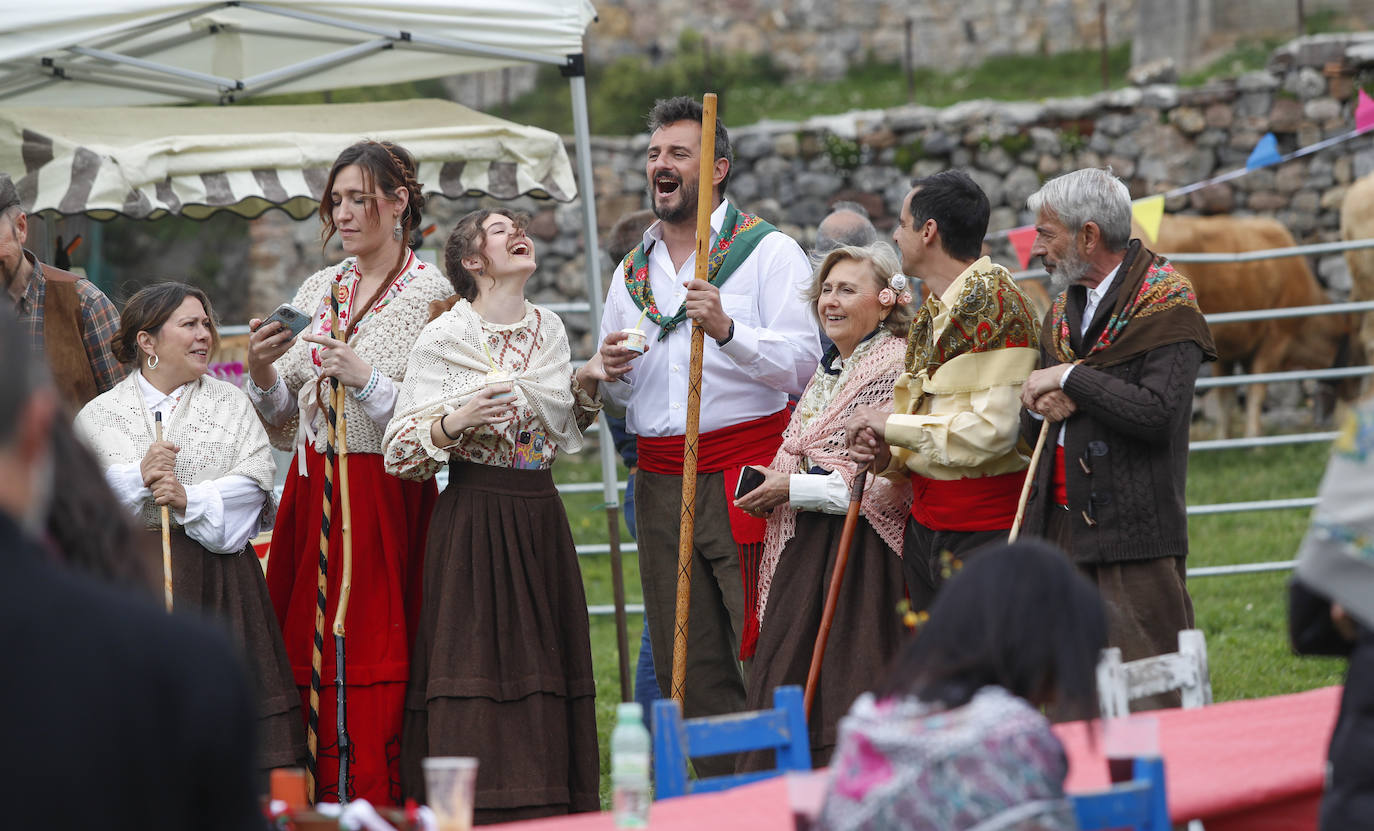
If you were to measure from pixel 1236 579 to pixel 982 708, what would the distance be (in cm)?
609

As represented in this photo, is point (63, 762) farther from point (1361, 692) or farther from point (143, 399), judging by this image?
point (143, 399)

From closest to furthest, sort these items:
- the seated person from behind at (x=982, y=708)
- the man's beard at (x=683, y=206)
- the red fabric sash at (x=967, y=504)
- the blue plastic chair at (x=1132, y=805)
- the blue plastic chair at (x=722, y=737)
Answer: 1. the seated person from behind at (x=982, y=708)
2. the blue plastic chair at (x=1132, y=805)
3. the blue plastic chair at (x=722, y=737)
4. the red fabric sash at (x=967, y=504)
5. the man's beard at (x=683, y=206)

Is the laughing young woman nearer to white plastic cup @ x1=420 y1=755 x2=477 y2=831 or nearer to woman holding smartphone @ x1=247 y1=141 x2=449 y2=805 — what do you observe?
woman holding smartphone @ x1=247 y1=141 x2=449 y2=805

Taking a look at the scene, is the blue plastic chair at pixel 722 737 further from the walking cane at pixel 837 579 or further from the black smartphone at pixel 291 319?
the black smartphone at pixel 291 319

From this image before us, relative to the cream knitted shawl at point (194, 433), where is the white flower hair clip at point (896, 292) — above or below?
above

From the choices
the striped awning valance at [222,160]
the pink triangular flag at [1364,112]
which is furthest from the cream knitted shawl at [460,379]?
the pink triangular flag at [1364,112]

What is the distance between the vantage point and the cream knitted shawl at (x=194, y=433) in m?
4.33

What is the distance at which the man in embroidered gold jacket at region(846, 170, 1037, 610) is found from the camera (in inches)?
161

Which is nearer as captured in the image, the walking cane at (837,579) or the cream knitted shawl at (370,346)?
the walking cane at (837,579)

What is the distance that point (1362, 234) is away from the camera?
9.91m

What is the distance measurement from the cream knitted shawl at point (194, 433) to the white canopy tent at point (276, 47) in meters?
1.64

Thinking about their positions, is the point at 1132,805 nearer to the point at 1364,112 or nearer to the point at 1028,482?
the point at 1028,482

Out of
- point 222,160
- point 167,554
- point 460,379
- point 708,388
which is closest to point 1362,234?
point 708,388

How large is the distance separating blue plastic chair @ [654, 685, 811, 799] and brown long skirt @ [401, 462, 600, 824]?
147cm
